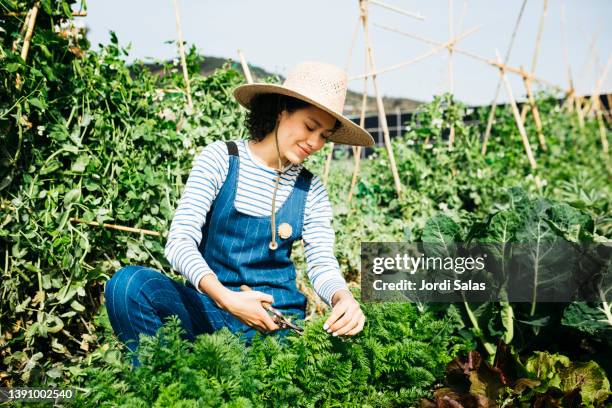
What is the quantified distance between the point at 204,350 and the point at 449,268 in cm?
113

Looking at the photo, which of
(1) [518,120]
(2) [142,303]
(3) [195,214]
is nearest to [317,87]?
(3) [195,214]

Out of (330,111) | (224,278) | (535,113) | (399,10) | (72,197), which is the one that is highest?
(399,10)

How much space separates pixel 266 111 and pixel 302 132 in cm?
23

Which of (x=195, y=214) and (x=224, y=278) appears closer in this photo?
(x=195, y=214)

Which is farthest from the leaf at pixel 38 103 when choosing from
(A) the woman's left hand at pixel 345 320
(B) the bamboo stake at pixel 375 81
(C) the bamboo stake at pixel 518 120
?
(C) the bamboo stake at pixel 518 120

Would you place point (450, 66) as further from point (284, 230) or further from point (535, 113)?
point (284, 230)

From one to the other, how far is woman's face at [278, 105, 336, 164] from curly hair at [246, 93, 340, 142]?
7cm

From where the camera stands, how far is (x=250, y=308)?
1.41 meters

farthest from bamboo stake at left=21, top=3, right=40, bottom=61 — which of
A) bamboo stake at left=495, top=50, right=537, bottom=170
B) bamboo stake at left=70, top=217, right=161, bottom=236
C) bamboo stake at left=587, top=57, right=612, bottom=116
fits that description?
bamboo stake at left=587, top=57, right=612, bottom=116

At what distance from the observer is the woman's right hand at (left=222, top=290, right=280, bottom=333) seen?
4.64ft

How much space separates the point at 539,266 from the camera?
2.02 meters

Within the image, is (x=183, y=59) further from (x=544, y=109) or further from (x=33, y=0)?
(x=544, y=109)

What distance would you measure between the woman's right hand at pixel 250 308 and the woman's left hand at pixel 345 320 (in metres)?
0.15

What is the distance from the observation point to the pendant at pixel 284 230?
1826 mm
